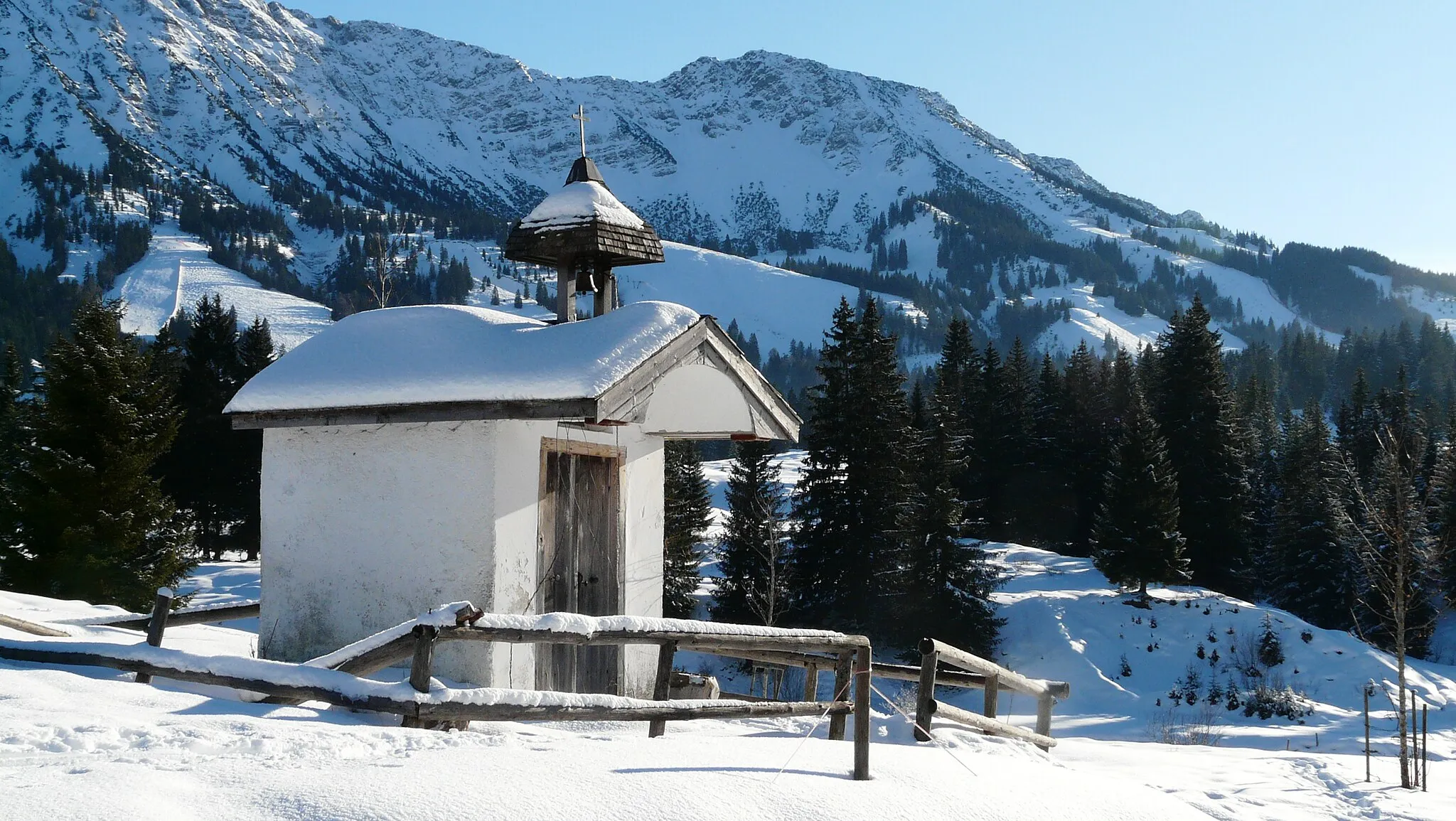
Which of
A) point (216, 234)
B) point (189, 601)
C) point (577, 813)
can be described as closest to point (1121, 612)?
point (189, 601)

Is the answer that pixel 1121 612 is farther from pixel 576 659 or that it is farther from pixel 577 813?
pixel 577 813

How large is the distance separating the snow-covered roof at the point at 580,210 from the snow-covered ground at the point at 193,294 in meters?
107

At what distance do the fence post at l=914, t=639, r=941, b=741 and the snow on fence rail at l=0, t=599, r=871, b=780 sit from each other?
1010 millimetres

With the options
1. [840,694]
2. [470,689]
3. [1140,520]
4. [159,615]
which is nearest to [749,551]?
[1140,520]

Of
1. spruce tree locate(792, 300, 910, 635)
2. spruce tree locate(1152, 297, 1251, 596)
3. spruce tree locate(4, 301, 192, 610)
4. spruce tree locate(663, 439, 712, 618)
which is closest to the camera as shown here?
spruce tree locate(4, 301, 192, 610)

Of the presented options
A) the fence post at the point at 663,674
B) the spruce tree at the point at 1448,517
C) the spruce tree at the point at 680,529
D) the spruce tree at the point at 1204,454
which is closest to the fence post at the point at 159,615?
the fence post at the point at 663,674

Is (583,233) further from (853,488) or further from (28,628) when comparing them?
(853,488)

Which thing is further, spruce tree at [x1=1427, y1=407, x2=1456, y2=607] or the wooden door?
spruce tree at [x1=1427, y1=407, x2=1456, y2=607]

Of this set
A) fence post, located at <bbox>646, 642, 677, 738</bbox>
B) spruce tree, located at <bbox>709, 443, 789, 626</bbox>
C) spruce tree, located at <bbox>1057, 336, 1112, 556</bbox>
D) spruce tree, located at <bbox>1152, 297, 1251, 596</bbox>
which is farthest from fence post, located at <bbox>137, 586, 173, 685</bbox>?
spruce tree, located at <bbox>1057, 336, 1112, 556</bbox>

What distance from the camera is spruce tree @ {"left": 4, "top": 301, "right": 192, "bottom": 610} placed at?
2205 cm

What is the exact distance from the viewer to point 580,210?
1143cm

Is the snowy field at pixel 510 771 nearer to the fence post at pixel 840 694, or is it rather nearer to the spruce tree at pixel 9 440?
the fence post at pixel 840 694

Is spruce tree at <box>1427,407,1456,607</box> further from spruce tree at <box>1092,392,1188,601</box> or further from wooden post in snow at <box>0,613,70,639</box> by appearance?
wooden post in snow at <box>0,613,70,639</box>

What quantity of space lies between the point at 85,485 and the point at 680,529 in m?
17.4
